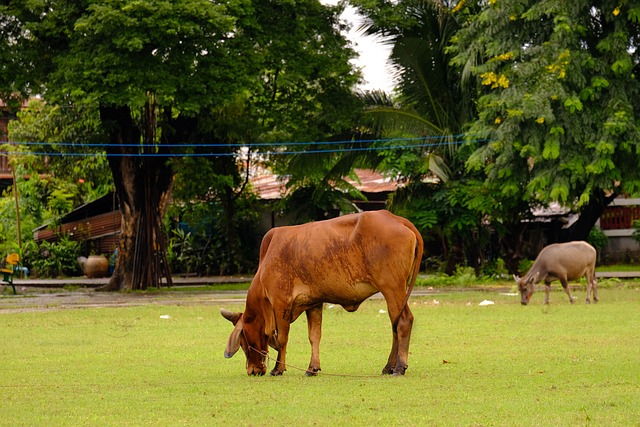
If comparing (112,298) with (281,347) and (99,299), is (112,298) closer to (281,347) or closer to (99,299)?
(99,299)

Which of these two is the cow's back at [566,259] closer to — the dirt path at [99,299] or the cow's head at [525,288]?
the cow's head at [525,288]

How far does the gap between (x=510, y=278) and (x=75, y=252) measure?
21966 mm

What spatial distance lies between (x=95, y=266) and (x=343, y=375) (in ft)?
121

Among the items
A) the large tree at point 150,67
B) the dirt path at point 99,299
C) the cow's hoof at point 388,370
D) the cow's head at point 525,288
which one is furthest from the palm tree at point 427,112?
the cow's hoof at point 388,370

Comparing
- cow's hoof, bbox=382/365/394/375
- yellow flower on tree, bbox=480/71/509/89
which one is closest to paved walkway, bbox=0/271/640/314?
yellow flower on tree, bbox=480/71/509/89

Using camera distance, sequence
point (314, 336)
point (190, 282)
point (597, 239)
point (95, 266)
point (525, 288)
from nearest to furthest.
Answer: point (314, 336) < point (525, 288) < point (190, 282) < point (597, 239) < point (95, 266)

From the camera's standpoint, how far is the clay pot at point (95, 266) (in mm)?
47781

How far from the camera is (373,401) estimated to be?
10.1 m

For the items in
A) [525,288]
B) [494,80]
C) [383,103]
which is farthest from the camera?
[383,103]

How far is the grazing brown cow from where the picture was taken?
12.2m

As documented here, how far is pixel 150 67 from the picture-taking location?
3061cm

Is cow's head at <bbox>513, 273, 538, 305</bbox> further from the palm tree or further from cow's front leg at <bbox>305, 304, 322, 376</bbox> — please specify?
cow's front leg at <bbox>305, 304, 322, 376</bbox>

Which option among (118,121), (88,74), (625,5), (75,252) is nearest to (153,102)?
(118,121)

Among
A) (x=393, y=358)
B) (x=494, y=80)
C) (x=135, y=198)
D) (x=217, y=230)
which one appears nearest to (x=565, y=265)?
(x=494, y=80)
